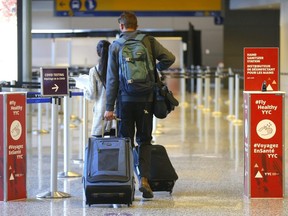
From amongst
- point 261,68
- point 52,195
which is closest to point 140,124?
point 52,195

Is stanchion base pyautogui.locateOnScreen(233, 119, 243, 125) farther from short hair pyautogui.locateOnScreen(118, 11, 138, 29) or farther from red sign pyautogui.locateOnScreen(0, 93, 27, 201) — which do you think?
red sign pyautogui.locateOnScreen(0, 93, 27, 201)

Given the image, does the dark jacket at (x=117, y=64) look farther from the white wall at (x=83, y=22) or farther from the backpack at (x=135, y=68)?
the white wall at (x=83, y=22)

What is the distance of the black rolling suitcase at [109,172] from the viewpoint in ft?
24.9

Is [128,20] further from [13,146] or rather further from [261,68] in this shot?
[13,146]

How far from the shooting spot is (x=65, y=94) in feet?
27.6

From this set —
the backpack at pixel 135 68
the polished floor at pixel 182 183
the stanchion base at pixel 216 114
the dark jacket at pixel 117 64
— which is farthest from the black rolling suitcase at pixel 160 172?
the stanchion base at pixel 216 114

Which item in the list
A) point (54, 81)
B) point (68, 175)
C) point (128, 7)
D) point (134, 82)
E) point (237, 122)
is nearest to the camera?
→ point (134, 82)

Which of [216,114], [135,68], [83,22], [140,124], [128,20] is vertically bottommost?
[216,114]

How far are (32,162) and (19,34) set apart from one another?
317 centimetres

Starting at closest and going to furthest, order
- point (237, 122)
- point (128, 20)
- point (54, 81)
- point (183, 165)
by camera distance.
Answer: point (128, 20)
point (54, 81)
point (183, 165)
point (237, 122)

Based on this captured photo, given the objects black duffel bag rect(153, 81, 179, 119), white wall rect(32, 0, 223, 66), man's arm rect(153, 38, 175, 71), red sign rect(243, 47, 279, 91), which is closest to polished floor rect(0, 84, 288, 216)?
black duffel bag rect(153, 81, 179, 119)

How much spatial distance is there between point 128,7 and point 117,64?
20.2 m

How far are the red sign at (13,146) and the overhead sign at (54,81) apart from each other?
9.6 inches

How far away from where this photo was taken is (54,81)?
838 cm
